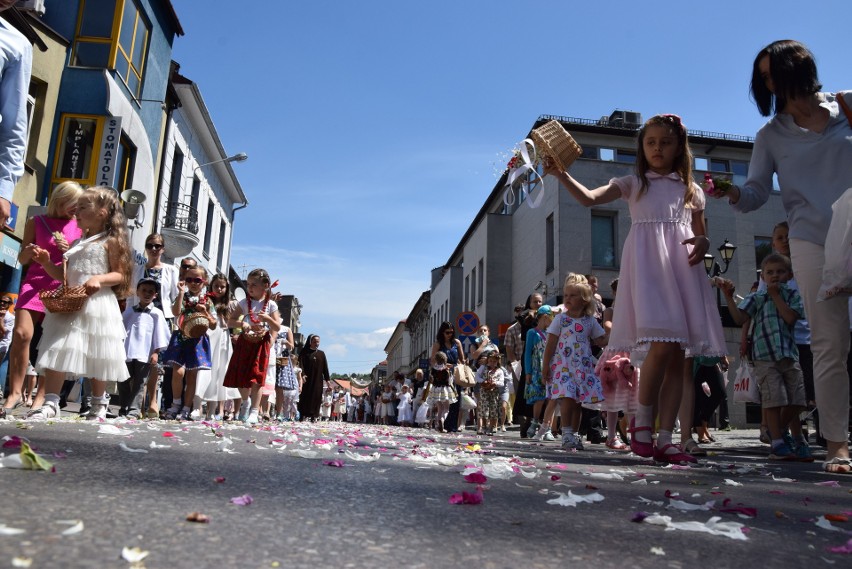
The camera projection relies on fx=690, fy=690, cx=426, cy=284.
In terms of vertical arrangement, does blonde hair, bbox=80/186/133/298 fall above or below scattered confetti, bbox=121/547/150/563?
above

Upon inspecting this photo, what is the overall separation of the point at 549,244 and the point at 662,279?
20.9m

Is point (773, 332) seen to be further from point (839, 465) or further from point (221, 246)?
point (221, 246)

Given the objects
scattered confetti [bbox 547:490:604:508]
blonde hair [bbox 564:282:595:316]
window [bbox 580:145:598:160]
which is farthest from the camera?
window [bbox 580:145:598:160]

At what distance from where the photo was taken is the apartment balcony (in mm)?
19672

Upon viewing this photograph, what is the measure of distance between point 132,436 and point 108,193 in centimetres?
209

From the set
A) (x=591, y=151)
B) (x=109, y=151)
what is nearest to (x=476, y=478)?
(x=109, y=151)

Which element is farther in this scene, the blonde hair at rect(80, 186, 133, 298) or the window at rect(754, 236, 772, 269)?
the window at rect(754, 236, 772, 269)

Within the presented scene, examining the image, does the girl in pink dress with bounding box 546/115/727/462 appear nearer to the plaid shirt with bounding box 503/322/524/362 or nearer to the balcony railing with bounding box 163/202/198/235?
the plaid shirt with bounding box 503/322/524/362

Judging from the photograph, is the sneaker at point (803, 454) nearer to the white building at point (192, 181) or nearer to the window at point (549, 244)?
the white building at point (192, 181)

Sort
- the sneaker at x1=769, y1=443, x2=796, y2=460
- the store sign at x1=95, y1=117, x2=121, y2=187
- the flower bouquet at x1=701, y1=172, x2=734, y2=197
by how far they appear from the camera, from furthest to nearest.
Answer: the store sign at x1=95, y1=117, x2=121, y2=187, the sneaker at x1=769, y1=443, x2=796, y2=460, the flower bouquet at x1=701, y1=172, x2=734, y2=197

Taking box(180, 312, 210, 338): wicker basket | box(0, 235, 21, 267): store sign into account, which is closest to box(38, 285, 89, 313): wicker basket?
box(180, 312, 210, 338): wicker basket

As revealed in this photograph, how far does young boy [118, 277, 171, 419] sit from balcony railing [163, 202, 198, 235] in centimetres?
1263

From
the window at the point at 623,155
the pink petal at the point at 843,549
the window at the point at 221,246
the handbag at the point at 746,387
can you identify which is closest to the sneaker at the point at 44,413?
the pink petal at the point at 843,549

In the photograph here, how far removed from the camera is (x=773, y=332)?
6.00 metres
